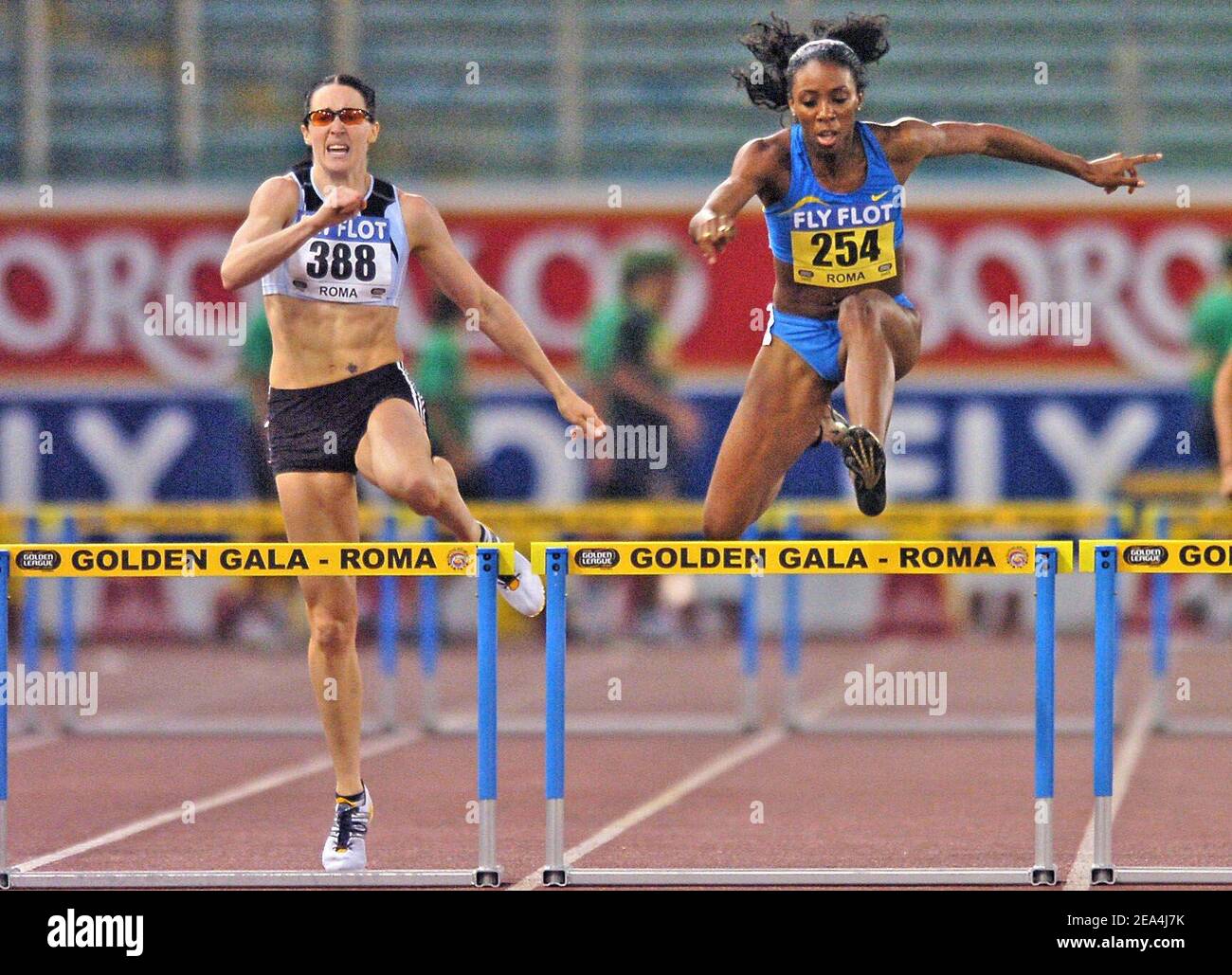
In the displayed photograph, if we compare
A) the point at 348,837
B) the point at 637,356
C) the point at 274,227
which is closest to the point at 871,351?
the point at 274,227

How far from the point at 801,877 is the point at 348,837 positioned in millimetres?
1432

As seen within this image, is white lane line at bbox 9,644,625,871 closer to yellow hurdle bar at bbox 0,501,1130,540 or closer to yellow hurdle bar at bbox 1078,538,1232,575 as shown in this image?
yellow hurdle bar at bbox 0,501,1130,540

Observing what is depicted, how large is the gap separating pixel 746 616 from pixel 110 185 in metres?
7.51

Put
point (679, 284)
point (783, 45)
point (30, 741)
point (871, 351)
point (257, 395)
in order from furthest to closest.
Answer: point (679, 284), point (257, 395), point (30, 741), point (783, 45), point (871, 351)

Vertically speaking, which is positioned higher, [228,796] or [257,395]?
[257,395]

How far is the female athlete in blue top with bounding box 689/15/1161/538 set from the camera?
680 cm

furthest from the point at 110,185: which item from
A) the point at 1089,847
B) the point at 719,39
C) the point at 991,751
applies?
the point at 1089,847

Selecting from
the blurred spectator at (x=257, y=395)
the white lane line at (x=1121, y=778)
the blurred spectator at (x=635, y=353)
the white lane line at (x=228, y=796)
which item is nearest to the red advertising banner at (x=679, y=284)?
the blurred spectator at (x=257, y=395)

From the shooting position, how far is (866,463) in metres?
6.75

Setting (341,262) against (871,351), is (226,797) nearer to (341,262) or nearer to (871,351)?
(341,262)

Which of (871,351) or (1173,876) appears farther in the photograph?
(1173,876)

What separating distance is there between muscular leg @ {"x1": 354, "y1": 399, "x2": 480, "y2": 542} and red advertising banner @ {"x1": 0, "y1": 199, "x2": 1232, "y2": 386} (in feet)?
32.9

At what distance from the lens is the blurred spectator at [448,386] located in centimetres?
1592

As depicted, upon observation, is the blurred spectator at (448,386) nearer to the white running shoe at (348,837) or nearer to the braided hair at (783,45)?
the white running shoe at (348,837)
